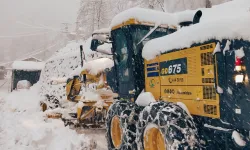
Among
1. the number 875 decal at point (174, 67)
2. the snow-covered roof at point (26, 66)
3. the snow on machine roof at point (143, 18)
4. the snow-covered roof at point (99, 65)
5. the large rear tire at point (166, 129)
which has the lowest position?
the large rear tire at point (166, 129)

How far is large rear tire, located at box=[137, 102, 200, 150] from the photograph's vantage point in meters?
4.29

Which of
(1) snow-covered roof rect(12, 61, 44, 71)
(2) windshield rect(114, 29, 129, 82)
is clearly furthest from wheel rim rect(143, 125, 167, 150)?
(1) snow-covered roof rect(12, 61, 44, 71)

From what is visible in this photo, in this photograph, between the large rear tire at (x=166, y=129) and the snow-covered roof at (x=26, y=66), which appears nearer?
the large rear tire at (x=166, y=129)

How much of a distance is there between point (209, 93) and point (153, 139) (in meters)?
1.43

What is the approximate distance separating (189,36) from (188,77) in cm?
67

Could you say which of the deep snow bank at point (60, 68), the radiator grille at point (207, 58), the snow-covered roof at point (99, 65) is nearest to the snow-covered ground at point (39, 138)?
the snow-covered roof at point (99, 65)

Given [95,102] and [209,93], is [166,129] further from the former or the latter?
[95,102]

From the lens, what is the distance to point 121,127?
20.3ft

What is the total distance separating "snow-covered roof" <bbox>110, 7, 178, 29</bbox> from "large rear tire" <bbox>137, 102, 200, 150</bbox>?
7.52 feet

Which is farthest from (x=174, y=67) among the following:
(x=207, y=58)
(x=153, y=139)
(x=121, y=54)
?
(x=121, y=54)

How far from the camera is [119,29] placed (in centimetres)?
689

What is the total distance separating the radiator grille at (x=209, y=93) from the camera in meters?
4.21

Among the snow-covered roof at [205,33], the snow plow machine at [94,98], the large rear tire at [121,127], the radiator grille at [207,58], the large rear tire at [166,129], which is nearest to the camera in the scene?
the snow-covered roof at [205,33]

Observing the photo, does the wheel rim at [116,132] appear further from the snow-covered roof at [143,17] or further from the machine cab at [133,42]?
the snow-covered roof at [143,17]
